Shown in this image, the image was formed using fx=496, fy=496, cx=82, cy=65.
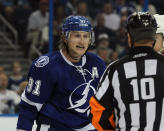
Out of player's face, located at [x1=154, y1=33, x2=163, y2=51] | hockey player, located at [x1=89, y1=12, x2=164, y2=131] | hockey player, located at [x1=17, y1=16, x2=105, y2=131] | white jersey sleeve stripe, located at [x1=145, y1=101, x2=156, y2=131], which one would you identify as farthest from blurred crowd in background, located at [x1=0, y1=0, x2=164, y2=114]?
white jersey sleeve stripe, located at [x1=145, y1=101, x2=156, y2=131]

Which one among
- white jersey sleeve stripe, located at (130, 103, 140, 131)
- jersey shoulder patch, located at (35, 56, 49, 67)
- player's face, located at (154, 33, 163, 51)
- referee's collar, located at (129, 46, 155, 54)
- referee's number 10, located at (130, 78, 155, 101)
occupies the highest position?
referee's collar, located at (129, 46, 155, 54)

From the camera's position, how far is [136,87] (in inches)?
78.4

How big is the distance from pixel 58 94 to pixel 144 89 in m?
0.85

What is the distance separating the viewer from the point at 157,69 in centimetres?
200

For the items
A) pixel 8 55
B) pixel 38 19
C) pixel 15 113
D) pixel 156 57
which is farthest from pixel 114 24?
pixel 156 57

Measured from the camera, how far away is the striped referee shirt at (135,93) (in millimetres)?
1979

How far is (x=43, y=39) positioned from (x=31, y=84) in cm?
330

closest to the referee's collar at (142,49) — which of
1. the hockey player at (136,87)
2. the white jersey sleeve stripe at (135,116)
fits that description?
the hockey player at (136,87)

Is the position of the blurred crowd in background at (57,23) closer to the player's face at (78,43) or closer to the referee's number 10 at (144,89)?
the player's face at (78,43)

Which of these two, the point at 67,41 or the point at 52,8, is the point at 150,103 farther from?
the point at 52,8

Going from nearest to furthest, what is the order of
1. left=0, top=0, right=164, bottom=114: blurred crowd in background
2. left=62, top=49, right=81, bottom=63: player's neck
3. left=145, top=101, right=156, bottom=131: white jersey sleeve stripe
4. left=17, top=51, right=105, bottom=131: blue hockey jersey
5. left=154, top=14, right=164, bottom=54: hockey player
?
left=145, top=101, right=156, bottom=131: white jersey sleeve stripe, left=154, top=14, right=164, bottom=54: hockey player, left=17, top=51, right=105, bottom=131: blue hockey jersey, left=62, top=49, right=81, bottom=63: player's neck, left=0, top=0, right=164, bottom=114: blurred crowd in background

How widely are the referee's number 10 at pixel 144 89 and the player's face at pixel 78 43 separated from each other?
842 mm

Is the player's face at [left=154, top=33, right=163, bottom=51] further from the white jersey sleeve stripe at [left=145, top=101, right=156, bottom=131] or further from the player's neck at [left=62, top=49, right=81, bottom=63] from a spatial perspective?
the white jersey sleeve stripe at [left=145, top=101, right=156, bottom=131]

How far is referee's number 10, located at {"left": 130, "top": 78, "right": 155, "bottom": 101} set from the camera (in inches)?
77.9
